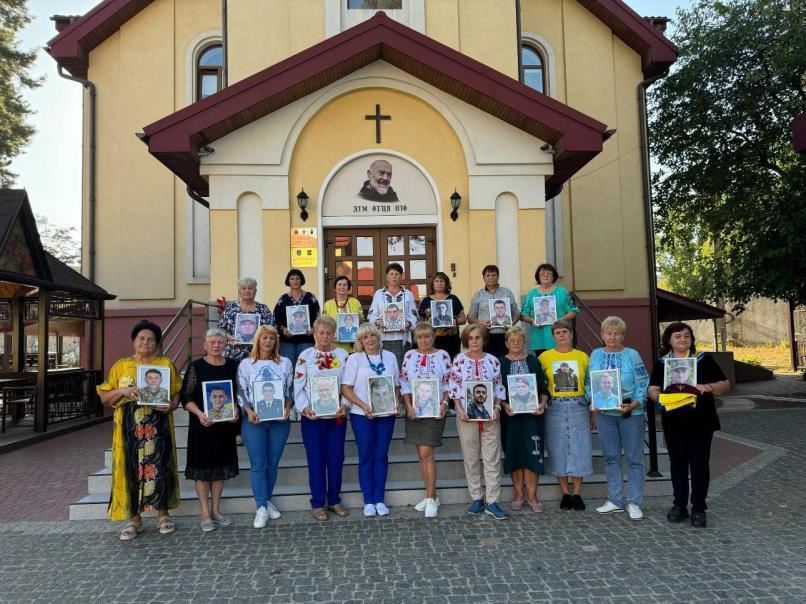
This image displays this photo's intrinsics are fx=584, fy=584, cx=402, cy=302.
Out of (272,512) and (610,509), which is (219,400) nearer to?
(272,512)

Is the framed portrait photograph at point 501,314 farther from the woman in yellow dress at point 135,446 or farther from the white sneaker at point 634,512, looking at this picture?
the woman in yellow dress at point 135,446

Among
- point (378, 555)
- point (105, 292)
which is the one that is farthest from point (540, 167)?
point (105, 292)

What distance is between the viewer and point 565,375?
19.4 ft

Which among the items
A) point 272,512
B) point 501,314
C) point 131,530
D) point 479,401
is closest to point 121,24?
point 501,314

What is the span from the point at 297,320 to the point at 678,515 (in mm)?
4557

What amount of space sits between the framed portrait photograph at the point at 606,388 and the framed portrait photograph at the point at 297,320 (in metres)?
3.34

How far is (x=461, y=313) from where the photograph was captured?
7.37 metres

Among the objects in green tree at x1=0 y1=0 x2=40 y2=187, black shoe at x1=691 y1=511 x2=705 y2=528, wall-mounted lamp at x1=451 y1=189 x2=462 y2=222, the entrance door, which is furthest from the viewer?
green tree at x1=0 y1=0 x2=40 y2=187

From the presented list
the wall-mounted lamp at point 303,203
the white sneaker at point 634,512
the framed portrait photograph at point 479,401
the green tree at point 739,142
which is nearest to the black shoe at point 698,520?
the white sneaker at point 634,512

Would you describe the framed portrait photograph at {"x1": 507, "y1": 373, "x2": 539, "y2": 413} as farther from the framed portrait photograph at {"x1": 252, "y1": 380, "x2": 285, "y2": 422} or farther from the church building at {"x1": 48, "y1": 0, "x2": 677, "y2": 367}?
the church building at {"x1": 48, "y1": 0, "x2": 677, "y2": 367}

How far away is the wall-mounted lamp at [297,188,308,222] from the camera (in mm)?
9102

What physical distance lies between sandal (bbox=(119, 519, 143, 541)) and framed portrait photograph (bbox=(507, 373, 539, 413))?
3807 millimetres

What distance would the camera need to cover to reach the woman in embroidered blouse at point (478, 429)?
579 centimetres

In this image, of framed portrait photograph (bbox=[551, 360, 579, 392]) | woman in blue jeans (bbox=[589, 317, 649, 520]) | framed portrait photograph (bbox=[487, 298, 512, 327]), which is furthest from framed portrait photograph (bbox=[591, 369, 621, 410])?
framed portrait photograph (bbox=[487, 298, 512, 327])
